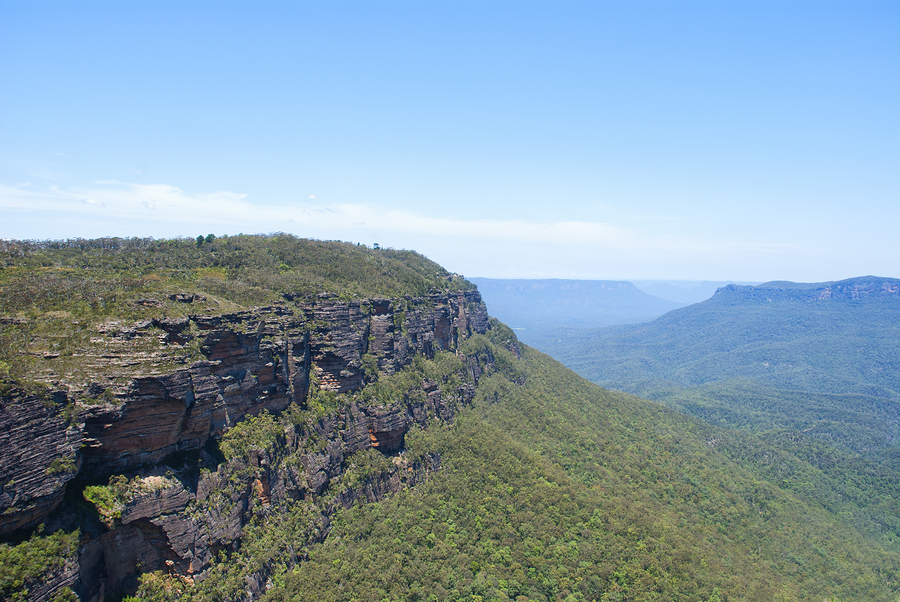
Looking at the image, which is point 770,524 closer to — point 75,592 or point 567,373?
point 567,373

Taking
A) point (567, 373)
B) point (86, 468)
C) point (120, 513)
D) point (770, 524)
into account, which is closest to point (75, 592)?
point (120, 513)

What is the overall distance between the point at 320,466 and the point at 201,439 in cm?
1172

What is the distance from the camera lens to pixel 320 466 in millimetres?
41969

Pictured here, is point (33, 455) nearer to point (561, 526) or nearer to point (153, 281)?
point (153, 281)

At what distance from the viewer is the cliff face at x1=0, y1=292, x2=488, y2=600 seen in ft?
80.4

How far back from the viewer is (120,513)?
2720cm

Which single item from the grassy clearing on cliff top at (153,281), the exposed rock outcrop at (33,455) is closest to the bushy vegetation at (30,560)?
the exposed rock outcrop at (33,455)

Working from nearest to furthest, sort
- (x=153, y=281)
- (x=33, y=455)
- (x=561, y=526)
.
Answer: (x=33, y=455), (x=153, y=281), (x=561, y=526)

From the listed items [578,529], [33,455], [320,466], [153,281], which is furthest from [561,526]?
[153,281]

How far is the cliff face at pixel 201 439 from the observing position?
2452cm

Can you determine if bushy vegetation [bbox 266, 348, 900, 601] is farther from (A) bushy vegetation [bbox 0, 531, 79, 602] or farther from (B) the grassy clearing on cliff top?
(B) the grassy clearing on cliff top

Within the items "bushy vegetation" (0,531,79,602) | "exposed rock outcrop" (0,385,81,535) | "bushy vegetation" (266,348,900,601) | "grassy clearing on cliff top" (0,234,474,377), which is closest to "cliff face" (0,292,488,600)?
"exposed rock outcrop" (0,385,81,535)

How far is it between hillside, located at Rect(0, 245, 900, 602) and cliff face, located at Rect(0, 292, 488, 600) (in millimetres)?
152

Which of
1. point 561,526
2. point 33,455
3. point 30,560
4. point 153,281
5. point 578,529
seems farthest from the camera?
point 561,526
